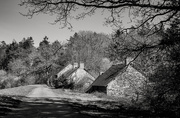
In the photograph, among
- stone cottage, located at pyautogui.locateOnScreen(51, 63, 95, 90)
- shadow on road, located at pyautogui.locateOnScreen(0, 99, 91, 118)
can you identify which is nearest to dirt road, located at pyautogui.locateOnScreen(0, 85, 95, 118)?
shadow on road, located at pyautogui.locateOnScreen(0, 99, 91, 118)

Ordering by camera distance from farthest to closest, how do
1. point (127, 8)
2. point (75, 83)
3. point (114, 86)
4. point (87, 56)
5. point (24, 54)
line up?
point (24, 54) → point (87, 56) → point (75, 83) → point (114, 86) → point (127, 8)

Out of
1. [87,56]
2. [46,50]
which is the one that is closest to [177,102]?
[87,56]

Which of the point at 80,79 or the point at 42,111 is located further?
the point at 80,79

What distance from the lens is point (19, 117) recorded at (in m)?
8.90

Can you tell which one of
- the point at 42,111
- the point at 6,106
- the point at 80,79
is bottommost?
the point at 42,111

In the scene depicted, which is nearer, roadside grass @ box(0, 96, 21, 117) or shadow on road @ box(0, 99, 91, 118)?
shadow on road @ box(0, 99, 91, 118)

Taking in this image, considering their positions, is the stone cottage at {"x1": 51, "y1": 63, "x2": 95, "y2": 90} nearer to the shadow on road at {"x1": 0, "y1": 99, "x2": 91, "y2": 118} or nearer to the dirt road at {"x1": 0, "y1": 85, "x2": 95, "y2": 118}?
the dirt road at {"x1": 0, "y1": 85, "x2": 95, "y2": 118}

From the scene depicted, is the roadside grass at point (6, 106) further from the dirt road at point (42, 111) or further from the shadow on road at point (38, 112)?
the dirt road at point (42, 111)

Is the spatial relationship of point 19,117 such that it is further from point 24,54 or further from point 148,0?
point 24,54

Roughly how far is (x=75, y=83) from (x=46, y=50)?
3158 centimetres

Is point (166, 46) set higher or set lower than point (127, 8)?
lower

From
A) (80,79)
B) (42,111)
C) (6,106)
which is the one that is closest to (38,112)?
(42,111)

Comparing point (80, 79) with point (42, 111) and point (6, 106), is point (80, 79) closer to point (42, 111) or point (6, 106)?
point (6, 106)

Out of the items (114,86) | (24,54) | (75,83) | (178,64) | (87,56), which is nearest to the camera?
(178,64)
